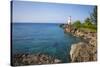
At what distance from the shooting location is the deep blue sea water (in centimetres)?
208

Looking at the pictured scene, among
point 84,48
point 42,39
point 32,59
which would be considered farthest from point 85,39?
point 32,59

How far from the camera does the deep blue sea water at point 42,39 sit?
2.08m

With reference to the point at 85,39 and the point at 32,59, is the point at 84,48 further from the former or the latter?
the point at 32,59

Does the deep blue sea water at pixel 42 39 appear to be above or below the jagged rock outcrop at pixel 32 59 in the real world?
above

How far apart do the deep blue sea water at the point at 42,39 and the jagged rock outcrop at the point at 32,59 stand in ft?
0.16

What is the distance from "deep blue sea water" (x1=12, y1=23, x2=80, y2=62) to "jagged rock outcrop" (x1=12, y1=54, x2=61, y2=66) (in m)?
0.05

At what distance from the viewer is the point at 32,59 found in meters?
2.13

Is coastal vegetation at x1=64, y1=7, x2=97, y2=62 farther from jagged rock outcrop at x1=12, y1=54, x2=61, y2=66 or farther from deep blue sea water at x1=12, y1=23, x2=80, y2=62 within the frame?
jagged rock outcrop at x1=12, y1=54, x2=61, y2=66

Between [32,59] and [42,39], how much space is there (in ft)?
0.89

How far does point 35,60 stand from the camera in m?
2.14

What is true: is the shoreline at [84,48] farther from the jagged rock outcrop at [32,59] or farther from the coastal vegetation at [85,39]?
the jagged rock outcrop at [32,59]

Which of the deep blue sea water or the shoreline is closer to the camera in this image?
the deep blue sea water

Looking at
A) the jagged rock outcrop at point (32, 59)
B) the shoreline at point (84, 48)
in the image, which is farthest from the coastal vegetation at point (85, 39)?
the jagged rock outcrop at point (32, 59)

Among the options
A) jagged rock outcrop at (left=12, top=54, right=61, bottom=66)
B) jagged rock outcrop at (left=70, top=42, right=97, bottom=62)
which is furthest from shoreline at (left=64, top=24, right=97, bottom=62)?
jagged rock outcrop at (left=12, top=54, right=61, bottom=66)
